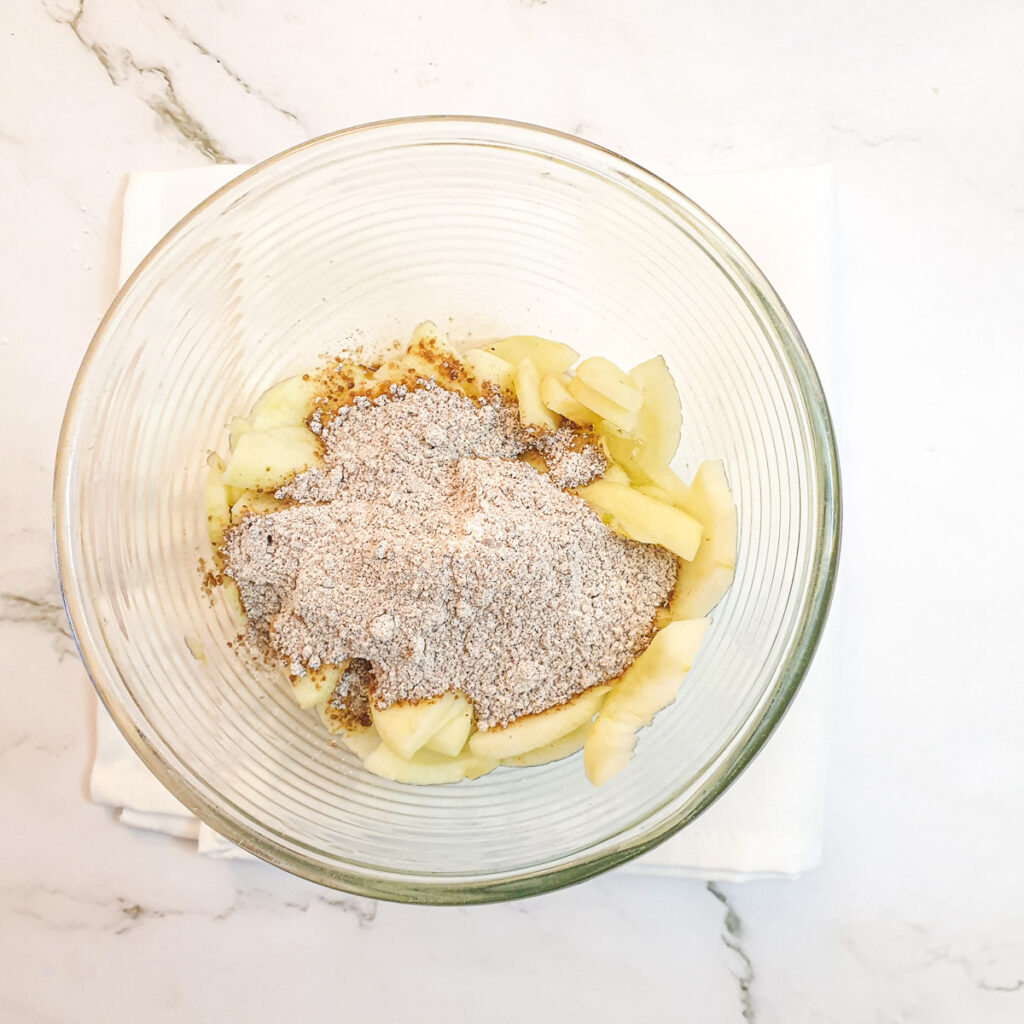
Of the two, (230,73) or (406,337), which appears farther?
(230,73)

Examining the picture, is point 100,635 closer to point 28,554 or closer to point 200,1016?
point 28,554

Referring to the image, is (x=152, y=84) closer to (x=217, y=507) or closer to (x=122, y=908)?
(x=217, y=507)

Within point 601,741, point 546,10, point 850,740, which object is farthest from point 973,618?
point 546,10

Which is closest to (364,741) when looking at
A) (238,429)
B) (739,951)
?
(238,429)

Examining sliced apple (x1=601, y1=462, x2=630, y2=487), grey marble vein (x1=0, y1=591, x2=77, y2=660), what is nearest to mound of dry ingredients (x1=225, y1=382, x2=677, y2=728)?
sliced apple (x1=601, y1=462, x2=630, y2=487)

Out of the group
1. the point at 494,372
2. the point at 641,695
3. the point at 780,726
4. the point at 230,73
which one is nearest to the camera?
the point at 641,695

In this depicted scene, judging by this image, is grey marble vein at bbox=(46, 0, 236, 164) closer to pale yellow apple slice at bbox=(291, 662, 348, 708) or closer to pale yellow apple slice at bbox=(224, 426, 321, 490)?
pale yellow apple slice at bbox=(224, 426, 321, 490)
